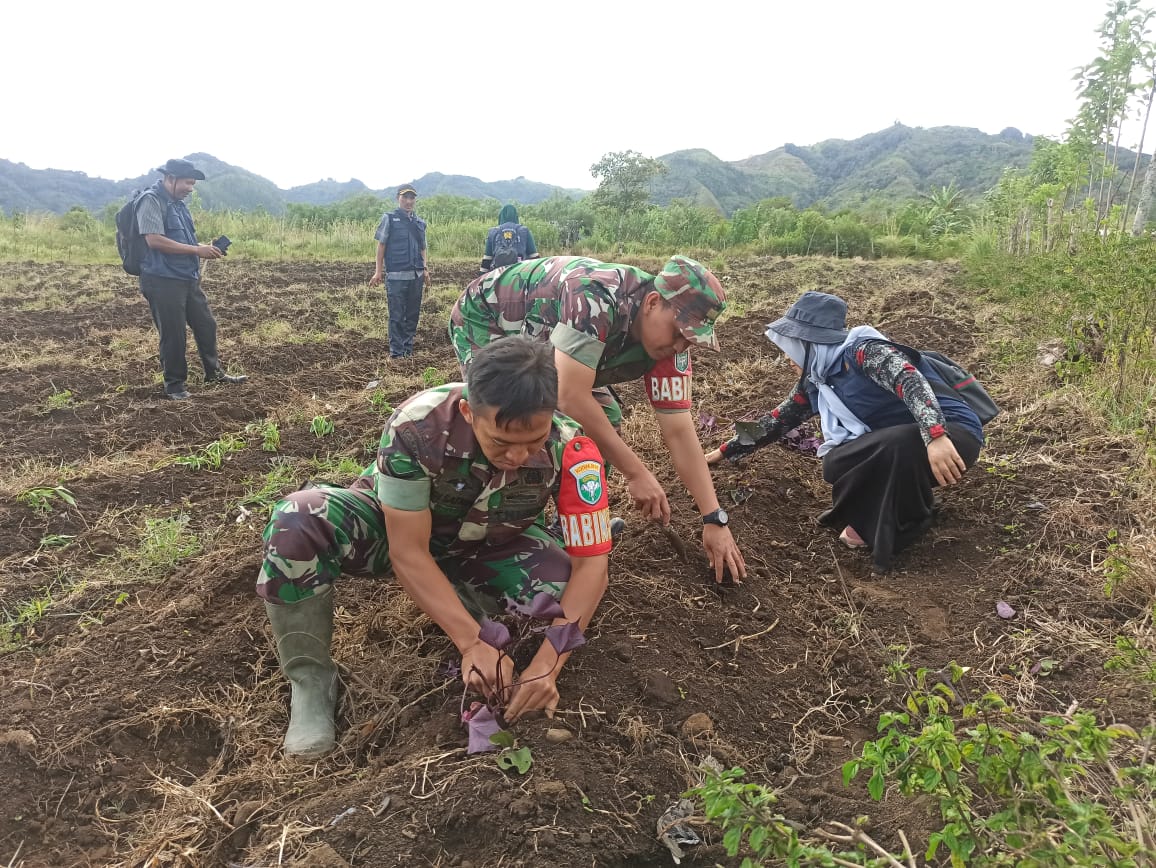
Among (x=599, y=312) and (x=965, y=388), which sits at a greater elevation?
(x=599, y=312)

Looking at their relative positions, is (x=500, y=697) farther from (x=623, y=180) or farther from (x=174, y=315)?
(x=623, y=180)

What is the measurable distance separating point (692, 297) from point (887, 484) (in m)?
1.25

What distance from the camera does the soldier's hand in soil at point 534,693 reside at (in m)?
1.83

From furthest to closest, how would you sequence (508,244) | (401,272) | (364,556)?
(508,244) < (401,272) < (364,556)

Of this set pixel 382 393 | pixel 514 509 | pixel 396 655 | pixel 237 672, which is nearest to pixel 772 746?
pixel 514 509

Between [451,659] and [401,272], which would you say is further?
[401,272]

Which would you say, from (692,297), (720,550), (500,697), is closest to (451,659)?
(500,697)

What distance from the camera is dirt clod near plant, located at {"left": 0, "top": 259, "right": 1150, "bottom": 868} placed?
166 centimetres

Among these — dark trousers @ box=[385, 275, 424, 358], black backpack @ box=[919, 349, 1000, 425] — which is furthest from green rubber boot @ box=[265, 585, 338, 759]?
dark trousers @ box=[385, 275, 424, 358]

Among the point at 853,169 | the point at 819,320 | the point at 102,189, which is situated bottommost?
the point at 819,320

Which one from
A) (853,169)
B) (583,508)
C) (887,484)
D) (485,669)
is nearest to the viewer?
(485,669)

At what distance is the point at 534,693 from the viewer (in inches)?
72.6

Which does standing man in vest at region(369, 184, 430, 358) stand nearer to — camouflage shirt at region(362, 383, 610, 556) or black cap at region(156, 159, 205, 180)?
black cap at region(156, 159, 205, 180)

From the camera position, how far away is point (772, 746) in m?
2.00
